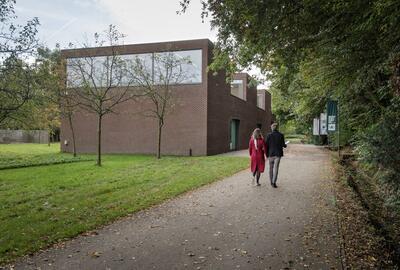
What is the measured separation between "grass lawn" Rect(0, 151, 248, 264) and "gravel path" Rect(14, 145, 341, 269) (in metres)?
0.47

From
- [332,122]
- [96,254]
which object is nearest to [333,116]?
[332,122]

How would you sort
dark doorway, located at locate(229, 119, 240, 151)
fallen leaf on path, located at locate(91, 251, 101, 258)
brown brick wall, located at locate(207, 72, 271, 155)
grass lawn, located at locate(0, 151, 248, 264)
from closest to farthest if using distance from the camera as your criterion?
fallen leaf on path, located at locate(91, 251, 101, 258)
grass lawn, located at locate(0, 151, 248, 264)
brown brick wall, located at locate(207, 72, 271, 155)
dark doorway, located at locate(229, 119, 240, 151)

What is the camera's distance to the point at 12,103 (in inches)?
491

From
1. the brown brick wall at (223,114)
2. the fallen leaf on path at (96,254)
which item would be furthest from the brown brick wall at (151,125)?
the fallen leaf on path at (96,254)

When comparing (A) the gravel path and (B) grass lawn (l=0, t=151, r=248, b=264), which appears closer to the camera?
(A) the gravel path

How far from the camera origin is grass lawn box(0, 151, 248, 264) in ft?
22.0

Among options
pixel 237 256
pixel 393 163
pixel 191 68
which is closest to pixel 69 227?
pixel 237 256

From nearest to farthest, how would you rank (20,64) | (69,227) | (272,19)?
(69,227)
(272,19)
(20,64)

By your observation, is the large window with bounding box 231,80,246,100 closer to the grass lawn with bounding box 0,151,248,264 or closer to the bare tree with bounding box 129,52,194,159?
the bare tree with bounding box 129,52,194,159

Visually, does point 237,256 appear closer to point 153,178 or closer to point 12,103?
point 153,178

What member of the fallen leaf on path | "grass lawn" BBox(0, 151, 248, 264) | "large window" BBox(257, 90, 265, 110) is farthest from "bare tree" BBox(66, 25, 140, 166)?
"large window" BBox(257, 90, 265, 110)

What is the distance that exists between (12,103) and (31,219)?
5834mm

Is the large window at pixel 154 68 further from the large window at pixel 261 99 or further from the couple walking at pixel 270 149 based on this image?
the large window at pixel 261 99

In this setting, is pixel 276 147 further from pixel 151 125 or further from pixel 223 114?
pixel 223 114
